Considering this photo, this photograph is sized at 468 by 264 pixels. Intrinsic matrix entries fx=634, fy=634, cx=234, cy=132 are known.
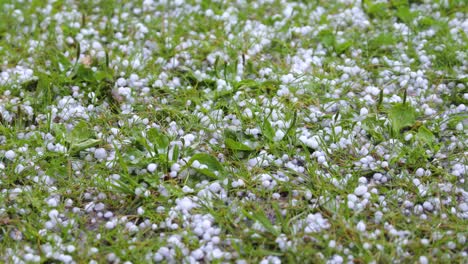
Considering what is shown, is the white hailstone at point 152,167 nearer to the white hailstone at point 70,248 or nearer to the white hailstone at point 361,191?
the white hailstone at point 70,248

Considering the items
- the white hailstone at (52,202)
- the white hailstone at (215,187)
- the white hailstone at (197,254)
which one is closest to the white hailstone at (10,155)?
the white hailstone at (52,202)

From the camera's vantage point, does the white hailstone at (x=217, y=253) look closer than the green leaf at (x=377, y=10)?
Yes

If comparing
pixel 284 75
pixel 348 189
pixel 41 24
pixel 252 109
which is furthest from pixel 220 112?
pixel 41 24

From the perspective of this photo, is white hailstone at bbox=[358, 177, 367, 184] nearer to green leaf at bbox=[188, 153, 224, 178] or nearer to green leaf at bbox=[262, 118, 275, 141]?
green leaf at bbox=[262, 118, 275, 141]

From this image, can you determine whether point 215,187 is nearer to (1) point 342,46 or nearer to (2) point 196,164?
(2) point 196,164

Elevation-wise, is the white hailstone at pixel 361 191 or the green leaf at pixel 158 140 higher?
the green leaf at pixel 158 140

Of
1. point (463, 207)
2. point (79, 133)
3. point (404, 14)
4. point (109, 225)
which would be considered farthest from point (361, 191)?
Answer: point (404, 14)

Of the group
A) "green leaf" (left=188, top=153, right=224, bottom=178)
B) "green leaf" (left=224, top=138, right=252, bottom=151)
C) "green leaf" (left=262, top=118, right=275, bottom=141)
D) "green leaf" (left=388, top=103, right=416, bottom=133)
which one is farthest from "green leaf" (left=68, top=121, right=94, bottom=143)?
"green leaf" (left=388, top=103, right=416, bottom=133)
